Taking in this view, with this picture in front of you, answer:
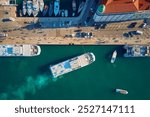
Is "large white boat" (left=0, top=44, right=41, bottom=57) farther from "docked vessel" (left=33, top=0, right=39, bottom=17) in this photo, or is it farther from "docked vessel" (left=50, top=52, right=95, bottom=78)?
"docked vessel" (left=33, top=0, right=39, bottom=17)

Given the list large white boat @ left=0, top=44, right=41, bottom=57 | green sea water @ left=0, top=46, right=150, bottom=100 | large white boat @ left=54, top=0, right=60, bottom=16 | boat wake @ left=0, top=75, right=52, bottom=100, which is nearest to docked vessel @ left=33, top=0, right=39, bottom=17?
large white boat @ left=54, top=0, right=60, bottom=16

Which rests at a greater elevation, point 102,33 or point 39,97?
point 102,33

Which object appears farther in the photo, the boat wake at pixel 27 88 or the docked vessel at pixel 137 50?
the boat wake at pixel 27 88

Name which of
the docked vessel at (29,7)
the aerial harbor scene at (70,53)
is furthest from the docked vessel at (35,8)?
the docked vessel at (29,7)

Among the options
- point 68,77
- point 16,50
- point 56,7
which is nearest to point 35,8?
point 56,7

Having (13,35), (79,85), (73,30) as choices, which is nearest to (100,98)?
(79,85)

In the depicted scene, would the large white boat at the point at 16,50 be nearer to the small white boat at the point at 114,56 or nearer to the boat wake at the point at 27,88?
the boat wake at the point at 27,88

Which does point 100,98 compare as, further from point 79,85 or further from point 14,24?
point 14,24
